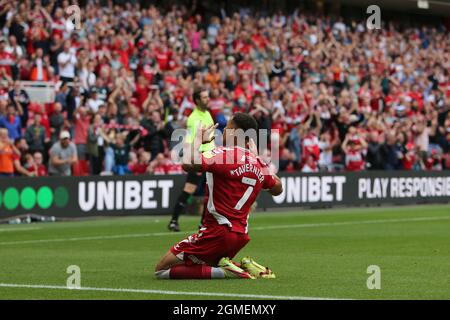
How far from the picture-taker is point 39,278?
1183 cm

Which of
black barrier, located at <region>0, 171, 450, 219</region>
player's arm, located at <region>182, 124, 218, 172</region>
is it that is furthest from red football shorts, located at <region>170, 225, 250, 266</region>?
black barrier, located at <region>0, 171, 450, 219</region>

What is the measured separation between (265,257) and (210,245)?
10.7 feet

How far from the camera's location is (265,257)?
14.6m

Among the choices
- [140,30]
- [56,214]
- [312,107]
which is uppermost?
[140,30]

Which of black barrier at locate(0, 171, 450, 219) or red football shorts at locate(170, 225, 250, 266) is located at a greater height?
red football shorts at locate(170, 225, 250, 266)

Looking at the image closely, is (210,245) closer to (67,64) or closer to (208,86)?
(67,64)

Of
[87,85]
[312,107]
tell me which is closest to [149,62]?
[87,85]

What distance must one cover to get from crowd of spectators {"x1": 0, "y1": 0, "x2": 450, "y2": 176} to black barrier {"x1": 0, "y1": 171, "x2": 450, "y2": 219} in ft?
2.76

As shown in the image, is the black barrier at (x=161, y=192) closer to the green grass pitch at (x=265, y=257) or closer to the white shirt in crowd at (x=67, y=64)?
the green grass pitch at (x=265, y=257)

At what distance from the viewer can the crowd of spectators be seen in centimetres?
2481

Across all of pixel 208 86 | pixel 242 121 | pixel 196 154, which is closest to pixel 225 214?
pixel 196 154

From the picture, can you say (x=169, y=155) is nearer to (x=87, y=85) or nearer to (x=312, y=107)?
(x=87, y=85)

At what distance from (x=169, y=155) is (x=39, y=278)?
1472 centimetres

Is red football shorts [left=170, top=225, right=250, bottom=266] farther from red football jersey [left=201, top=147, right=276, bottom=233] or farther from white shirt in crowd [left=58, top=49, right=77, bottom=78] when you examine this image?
white shirt in crowd [left=58, top=49, right=77, bottom=78]
